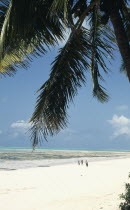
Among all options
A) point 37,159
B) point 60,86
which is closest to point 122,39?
point 60,86

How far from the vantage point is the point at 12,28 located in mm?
4465

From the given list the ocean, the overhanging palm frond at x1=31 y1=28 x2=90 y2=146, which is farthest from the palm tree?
the ocean

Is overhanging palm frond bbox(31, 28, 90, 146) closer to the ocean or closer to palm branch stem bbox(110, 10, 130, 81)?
palm branch stem bbox(110, 10, 130, 81)

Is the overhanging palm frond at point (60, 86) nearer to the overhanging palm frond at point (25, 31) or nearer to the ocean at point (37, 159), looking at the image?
the overhanging palm frond at point (25, 31)

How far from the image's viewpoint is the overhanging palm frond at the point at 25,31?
4.41 m

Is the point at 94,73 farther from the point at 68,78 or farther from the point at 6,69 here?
the point at 6,69

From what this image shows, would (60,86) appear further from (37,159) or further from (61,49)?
(37,159)

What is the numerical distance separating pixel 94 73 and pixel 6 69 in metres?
2.05

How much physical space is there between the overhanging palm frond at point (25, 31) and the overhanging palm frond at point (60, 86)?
0.38 metres

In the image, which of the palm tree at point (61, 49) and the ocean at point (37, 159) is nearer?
the palm tree at point (61, 49)

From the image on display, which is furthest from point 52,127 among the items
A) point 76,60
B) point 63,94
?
point 76,60

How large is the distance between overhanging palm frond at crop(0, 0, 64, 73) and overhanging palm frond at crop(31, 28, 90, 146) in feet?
1.25

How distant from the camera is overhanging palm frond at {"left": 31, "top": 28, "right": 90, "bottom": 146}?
5668 millimetres

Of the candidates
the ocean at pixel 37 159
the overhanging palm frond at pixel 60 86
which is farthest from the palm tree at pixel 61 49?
the ocean at pixel 37 159
